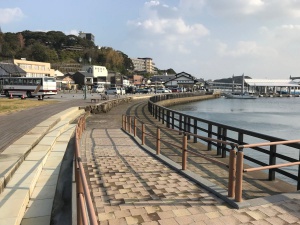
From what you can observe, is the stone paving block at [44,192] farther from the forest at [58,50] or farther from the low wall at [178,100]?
the forest at [58,50]

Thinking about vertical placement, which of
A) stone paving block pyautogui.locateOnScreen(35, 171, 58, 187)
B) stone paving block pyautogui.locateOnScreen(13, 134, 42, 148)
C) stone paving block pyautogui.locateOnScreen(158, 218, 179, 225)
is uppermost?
stone paving block pyautogui.locateOnScreen(13, 134, 42, 148)

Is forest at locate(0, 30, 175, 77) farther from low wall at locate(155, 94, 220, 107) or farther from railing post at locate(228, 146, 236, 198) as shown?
railing post at locate(228, 146, 236, 198)

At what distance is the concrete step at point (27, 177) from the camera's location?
16.2 feet

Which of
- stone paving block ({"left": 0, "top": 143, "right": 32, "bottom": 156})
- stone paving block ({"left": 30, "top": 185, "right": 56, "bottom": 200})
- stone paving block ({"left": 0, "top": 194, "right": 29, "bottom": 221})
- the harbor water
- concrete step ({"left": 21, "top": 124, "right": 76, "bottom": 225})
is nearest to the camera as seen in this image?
stone paving block ({"left": 0, "top": 194, "right": 29, "bottom": 221})

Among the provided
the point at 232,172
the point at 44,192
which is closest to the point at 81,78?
the point at 44,192

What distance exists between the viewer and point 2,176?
18.5 ft

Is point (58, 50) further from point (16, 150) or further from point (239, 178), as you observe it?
point (239, 178)

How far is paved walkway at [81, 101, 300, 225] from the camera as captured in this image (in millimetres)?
4297

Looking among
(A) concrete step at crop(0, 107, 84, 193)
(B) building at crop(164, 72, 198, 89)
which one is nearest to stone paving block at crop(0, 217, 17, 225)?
(A) concrete step at crop(0, 107, 84, 193)

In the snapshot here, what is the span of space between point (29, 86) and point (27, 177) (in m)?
34.4

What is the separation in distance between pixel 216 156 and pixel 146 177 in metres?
4.38

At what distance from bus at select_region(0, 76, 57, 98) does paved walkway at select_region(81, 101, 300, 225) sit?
106 feet

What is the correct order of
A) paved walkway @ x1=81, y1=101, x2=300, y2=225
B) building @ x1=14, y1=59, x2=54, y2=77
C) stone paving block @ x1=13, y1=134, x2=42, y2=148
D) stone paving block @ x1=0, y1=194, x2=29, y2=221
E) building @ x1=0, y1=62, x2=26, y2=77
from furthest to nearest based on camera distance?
building @ x1=14, y1=59, x2=54, y2=77 → building @ x1=0, y1=62, x2=26, y2=77 → stone paving block @ x1=13, y1=134, x2=42, y2=148 → stone paving block @ x1=0, y1=194, x2=29, y2=221 → paved walkway @ x1=81, y1=101, x2=300, y2=225

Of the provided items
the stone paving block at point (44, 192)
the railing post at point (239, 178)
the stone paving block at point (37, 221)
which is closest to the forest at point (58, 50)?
the stone paving block at point (44, 192)
